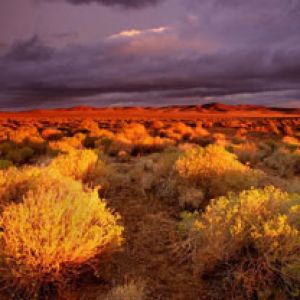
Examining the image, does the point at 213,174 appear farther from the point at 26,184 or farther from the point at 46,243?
the point at 46,243

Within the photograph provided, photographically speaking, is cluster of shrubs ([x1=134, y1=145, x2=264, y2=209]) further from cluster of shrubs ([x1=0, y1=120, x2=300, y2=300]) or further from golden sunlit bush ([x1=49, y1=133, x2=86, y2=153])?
golden sunlit bush ([x1=49, y1=133, x2=86, y2=153])

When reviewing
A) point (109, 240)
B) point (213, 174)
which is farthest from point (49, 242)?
point (213, 174)

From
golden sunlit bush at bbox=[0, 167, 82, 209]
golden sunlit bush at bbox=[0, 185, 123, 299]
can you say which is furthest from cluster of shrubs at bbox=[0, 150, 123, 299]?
golden sunlit bush at bbox=[0, 167, 82, 209]

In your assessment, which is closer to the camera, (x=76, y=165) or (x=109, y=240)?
(x=109, y=240)

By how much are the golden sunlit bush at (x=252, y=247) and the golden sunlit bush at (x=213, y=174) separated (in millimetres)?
2664

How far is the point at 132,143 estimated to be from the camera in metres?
18.2

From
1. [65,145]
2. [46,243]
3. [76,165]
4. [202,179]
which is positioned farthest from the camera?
[65,145]

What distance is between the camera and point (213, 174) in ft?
29.4

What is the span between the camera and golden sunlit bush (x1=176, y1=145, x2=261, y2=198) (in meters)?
8.75

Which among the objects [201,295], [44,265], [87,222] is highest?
[87,222]

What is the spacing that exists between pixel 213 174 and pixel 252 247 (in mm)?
3621

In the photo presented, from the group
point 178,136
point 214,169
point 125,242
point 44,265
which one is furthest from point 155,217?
point 178,136

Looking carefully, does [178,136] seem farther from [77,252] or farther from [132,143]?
[77,252]

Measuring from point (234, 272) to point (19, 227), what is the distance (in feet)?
9.19
